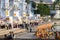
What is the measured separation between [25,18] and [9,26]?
8.15ft

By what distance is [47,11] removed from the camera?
1619 cm

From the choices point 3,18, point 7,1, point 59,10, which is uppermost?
point 7,1

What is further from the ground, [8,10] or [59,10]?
[8,10]

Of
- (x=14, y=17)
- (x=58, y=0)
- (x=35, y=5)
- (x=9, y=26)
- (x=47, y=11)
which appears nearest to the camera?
(x=9, y=26)

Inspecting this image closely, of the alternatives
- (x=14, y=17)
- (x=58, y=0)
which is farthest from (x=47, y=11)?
(x=14, y=17)

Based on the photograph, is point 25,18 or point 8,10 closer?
point 8,10

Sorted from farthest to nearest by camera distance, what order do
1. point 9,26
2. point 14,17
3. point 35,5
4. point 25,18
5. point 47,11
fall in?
1. point 47,11
2. point 35,5
3. point 25,18
4. point 14,17
5. point 9,26

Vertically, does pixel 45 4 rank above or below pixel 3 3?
below

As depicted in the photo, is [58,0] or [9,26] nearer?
[9,26]

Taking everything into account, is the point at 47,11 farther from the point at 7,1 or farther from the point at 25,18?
the point at 7,1

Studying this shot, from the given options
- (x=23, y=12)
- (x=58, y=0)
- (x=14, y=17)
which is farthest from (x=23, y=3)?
(x=58, y=0)

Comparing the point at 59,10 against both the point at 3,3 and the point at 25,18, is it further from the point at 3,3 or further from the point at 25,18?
the point at 3,3

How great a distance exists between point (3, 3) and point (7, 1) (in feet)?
0.64

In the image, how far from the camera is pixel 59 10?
61.6 feet
